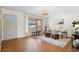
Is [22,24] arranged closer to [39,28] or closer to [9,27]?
[9,27]

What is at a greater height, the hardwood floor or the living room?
the living room

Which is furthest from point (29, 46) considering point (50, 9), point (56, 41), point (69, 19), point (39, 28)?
point (69, 19)

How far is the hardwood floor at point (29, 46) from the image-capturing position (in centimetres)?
230

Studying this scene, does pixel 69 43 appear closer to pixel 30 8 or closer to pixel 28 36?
pixel 28 36

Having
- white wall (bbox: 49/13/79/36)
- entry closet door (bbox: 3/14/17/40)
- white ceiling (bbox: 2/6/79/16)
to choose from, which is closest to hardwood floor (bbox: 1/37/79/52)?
entry closet door (bbox: 3/14/17/40)

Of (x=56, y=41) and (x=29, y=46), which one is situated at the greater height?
(x=56, y=41)

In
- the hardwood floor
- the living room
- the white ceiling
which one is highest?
the white ceiling

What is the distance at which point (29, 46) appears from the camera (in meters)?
2.35

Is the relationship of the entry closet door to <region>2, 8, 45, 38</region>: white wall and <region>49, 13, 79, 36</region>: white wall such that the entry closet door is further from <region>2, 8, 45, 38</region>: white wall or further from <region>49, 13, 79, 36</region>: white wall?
<region>49, 13, 79, 36</region>: white wall

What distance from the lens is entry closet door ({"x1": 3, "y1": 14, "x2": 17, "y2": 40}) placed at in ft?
7.56

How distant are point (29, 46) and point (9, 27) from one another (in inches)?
24.9
